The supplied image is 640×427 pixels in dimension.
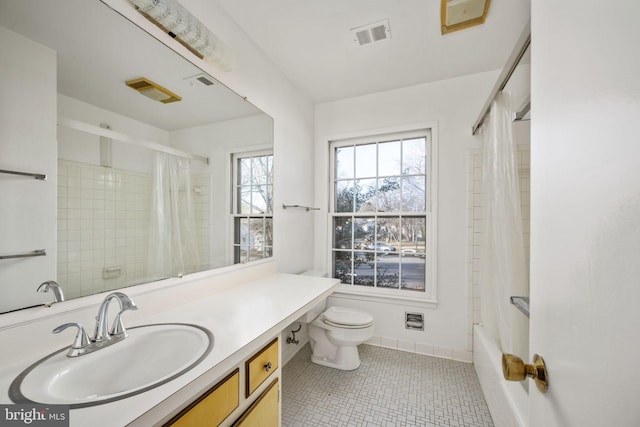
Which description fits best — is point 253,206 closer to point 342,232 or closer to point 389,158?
point 342,232

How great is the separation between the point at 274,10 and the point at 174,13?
0.69 meters

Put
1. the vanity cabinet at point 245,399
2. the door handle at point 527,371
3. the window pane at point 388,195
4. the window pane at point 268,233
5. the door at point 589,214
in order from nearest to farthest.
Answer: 1. the door at point 589,214
2. the door handle at point 527,371
3. the vanity cabinet at point 245,399
4. the window pane at point 268,233
5. the window pane at point 388,195

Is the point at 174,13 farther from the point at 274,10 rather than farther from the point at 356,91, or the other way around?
the point at 356,91

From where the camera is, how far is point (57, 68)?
0.89 metres

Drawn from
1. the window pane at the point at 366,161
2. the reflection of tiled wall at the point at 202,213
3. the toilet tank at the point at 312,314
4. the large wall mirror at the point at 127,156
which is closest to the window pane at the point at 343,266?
the toilet tank at the point at 312,314

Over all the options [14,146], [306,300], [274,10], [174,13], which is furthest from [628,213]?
[274,10]

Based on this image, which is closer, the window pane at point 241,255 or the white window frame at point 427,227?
the window pane at point 241,255

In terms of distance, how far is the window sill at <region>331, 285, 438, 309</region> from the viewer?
2402 mm

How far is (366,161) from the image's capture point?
108 inches

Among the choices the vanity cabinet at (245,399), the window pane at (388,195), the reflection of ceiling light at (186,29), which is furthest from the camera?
the window pane at (388,195)

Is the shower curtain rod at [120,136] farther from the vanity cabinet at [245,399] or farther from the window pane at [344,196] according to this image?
the window pane at [344,196]

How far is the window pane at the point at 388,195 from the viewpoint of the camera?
8.53 feet

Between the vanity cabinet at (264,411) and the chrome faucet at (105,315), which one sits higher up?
the chrome faucet at (105,315)

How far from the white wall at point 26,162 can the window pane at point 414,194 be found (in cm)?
243
